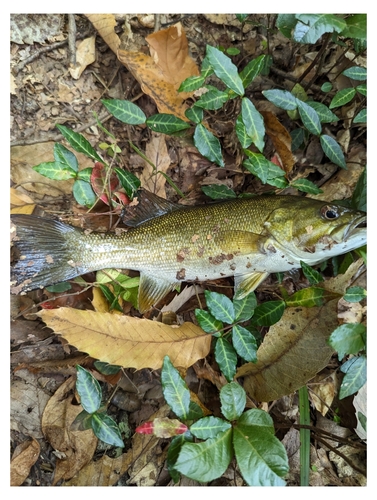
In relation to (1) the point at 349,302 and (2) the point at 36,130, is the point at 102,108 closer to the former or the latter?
(2) the point at 36,130

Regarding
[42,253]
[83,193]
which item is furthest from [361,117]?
[42,253]

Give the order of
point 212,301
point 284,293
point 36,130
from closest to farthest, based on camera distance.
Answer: point 212,301 → point 284,293 → point 36,130

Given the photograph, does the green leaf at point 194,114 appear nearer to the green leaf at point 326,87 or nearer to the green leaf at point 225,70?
the green leaf at point 225,70

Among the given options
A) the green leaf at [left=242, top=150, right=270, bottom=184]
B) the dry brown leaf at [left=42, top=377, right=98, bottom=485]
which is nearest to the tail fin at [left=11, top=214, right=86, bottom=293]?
the dry brown leaf at [left=42, top=377, right=98, bottom=485]

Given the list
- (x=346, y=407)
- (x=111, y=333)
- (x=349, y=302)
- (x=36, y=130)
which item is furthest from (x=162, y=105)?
(x=346, y=407)

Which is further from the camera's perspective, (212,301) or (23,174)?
(23,174)

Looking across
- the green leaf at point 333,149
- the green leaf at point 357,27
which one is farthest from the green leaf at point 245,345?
the green leaf at point 357,27
